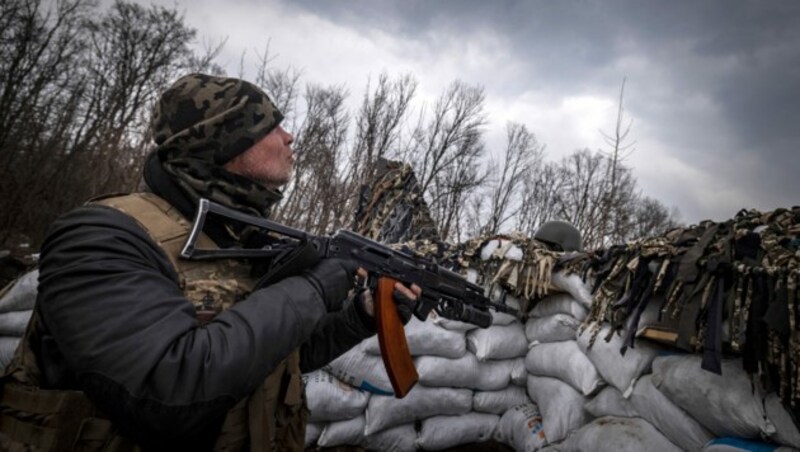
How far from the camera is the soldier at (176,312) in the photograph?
78cm

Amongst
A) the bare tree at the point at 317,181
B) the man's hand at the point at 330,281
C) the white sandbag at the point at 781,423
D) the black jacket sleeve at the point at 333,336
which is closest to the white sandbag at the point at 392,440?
the black jacket sleeve at the point at 333,336

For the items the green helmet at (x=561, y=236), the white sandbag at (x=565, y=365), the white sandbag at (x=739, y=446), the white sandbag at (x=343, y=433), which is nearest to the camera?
the white sandbag at (x=739, y=446)

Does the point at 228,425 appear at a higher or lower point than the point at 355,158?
lower

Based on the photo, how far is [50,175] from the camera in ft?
43.7

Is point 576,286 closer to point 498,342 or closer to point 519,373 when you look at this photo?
point 498,342

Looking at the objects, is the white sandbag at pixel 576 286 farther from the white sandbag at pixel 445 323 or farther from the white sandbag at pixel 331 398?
the white sandbag at pixel 331 398

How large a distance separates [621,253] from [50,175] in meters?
17.4

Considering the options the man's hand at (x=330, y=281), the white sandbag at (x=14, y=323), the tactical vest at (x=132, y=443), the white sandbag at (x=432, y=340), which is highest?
the man's hand at (x=330, y=281)

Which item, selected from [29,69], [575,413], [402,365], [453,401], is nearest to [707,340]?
[575,413]

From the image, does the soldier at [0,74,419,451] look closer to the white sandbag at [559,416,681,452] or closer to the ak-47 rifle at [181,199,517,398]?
the ak-47 rifle at [181,199,517,398]

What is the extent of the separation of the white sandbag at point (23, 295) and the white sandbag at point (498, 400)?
3.62 m

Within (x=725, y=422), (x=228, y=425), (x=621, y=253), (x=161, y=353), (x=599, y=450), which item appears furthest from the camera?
(x=621, y=253)

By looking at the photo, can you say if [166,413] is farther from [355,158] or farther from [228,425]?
[355,158]

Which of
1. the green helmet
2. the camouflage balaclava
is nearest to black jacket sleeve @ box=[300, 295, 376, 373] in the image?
the camouflage balaclava
